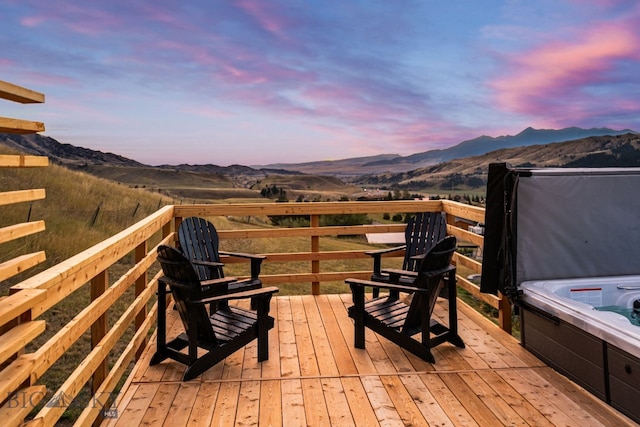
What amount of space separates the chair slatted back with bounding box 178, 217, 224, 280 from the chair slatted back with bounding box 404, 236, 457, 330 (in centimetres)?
171

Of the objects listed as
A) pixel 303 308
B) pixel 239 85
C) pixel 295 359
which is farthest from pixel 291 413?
pixel 239 85

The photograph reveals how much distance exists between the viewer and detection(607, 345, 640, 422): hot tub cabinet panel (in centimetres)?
234

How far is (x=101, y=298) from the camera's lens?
2.37 m

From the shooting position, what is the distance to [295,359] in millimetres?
3277

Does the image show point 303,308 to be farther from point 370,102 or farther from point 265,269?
point 370,102

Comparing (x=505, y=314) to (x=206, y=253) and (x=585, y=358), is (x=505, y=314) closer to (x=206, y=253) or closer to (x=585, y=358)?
(x=585, y=358)

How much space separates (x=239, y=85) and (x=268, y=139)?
214 centimetres

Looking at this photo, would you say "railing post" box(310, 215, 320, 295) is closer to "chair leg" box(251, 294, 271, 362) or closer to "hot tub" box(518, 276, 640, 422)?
"chair leg" box(251, 294, 271, 362)

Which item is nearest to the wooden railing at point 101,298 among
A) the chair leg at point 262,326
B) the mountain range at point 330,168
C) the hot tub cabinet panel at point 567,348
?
the hot tub cabinet panel at point 567,348

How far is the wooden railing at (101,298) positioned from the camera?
4.80 ft

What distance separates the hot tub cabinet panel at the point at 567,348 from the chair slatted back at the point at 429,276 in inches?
28.7

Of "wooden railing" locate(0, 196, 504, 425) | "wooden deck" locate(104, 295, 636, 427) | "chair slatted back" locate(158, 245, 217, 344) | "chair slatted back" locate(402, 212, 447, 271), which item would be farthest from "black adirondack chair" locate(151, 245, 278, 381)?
"chair slatted back" locate(402, 212, 447, 271)

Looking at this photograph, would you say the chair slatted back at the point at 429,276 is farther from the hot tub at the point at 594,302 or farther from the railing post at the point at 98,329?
the railing post at the point at 98,329

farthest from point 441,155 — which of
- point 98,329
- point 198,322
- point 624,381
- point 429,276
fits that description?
point 98,329
